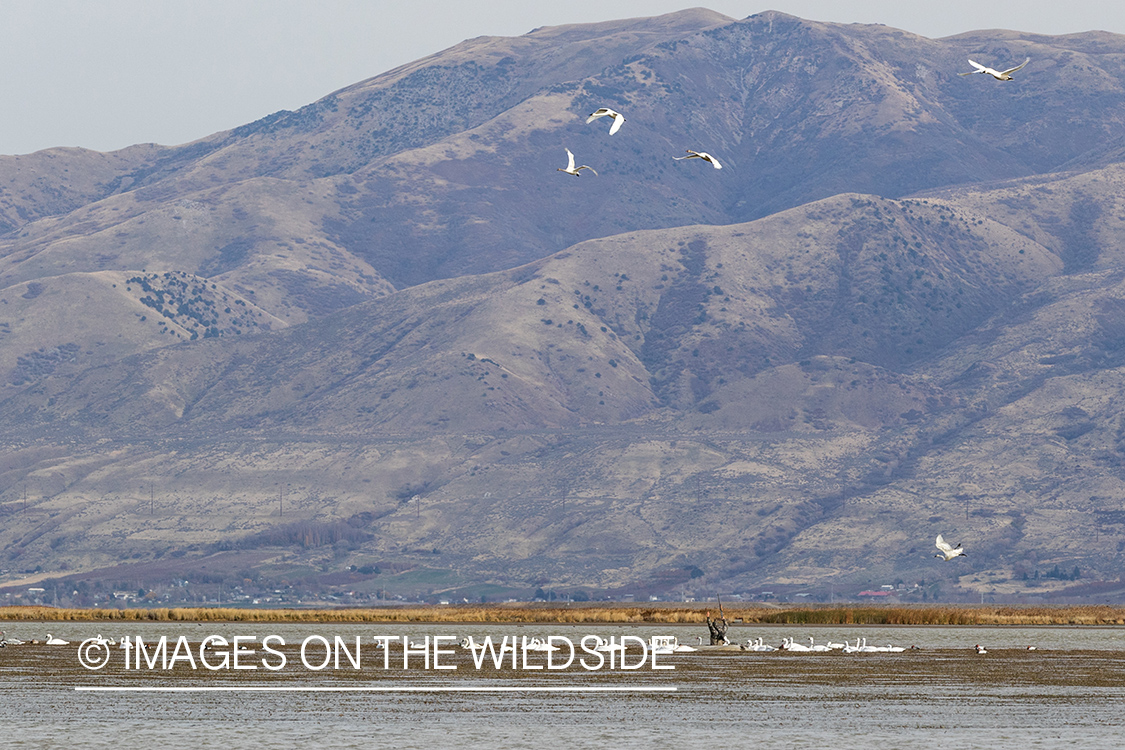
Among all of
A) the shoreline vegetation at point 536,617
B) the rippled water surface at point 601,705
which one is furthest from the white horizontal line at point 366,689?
the shoreline vegetation at point 536,617

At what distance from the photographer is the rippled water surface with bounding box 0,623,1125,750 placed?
2201 inches

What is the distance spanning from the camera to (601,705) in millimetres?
65688

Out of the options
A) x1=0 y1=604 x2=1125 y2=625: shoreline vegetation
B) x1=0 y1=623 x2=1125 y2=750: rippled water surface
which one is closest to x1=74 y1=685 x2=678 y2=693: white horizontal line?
x1=0 y1=623 x2=1125 y2=750: rippled water surface

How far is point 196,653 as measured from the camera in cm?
8850

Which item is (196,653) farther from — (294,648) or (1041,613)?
(1041,613)

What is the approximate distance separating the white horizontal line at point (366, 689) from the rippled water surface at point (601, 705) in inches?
15.2

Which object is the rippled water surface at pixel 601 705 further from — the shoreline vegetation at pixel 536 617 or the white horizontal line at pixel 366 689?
the shoreline vegetation at pixel 536 617

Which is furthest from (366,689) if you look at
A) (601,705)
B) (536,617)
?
(536,617)

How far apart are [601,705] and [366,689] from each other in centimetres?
1024

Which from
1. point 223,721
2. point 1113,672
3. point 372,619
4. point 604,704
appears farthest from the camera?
point 372,619

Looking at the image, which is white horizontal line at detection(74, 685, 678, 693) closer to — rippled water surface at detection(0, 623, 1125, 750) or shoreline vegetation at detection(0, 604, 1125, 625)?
rippled water surface at detection(0, 623, 1125, 750)

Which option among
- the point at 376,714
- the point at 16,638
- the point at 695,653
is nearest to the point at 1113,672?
the point at 695,653

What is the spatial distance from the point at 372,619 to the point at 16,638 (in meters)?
40.4

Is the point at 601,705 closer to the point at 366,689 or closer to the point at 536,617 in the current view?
the point at 366,689
